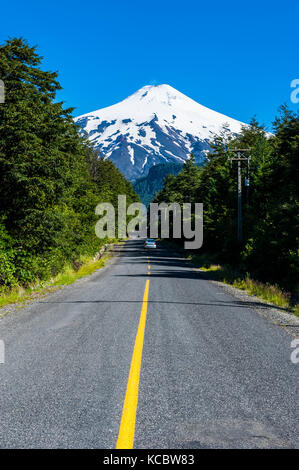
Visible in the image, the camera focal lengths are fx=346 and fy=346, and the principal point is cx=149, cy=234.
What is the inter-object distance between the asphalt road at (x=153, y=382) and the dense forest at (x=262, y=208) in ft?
34.8

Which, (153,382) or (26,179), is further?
(26,179)

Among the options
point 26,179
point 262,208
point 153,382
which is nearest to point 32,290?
point 26,179

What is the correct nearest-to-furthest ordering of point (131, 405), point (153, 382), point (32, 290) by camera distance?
point (131, 405), point (153, 382), point (32, 290)

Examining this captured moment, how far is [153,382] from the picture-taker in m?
4.45

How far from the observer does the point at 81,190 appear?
27.1m

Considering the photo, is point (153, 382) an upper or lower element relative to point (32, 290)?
upper

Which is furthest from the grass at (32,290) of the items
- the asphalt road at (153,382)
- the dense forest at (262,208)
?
the dense forest at (262,208)

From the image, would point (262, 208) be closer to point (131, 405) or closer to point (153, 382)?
point (153, 382)

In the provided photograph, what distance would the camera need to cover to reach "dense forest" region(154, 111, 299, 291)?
17.9 metres

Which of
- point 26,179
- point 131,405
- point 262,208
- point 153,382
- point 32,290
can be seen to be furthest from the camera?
point 262,208

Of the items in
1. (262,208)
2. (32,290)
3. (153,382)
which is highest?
(262,208)

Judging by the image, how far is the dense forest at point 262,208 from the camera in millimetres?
17875

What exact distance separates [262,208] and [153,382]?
24747 millimetres

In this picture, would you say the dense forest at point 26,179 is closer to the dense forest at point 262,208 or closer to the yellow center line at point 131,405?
the yellow center line at point 131,405
